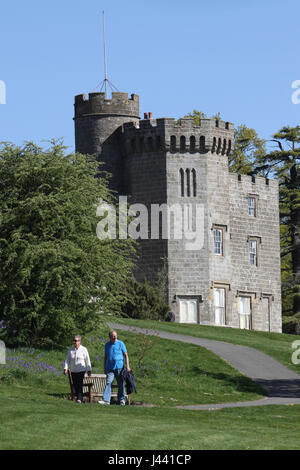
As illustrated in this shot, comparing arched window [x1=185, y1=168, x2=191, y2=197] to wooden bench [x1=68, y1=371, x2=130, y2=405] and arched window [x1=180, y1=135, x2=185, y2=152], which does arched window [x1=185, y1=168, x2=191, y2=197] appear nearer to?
arched window [x1=180, y1=135, x2=185, y2=152]

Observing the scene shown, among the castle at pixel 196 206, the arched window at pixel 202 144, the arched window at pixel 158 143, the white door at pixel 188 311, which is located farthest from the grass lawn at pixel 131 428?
the arched window at pixel 202 144

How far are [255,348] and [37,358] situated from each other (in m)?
11.8

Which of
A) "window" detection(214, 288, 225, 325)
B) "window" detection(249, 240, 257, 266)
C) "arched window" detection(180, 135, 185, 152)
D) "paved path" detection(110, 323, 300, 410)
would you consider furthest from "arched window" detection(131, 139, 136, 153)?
"paved path" detection(110, 323, 300, 410)

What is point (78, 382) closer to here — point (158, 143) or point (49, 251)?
point (49, 251)

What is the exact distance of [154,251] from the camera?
54000mm

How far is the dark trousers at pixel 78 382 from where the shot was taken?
24.2 metres

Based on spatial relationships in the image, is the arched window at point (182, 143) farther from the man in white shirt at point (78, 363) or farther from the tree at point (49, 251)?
the man in white shirt at point (78, 363)

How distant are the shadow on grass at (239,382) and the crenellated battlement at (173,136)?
22095mm

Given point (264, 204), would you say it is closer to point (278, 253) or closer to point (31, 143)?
point (278, 253)

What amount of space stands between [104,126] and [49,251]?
2537 cm

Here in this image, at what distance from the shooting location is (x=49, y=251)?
33.4m

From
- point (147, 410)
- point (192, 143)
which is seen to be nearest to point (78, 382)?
point (147, 410)

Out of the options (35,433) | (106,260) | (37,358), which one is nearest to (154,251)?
(106,260)

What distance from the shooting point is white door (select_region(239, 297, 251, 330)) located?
2239 inches
